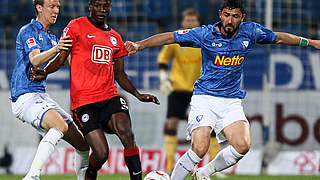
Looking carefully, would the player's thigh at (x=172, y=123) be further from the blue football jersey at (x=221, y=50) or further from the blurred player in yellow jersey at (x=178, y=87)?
the blue football jersey at (x=221, y=50)

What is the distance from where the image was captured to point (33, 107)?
6.36 m

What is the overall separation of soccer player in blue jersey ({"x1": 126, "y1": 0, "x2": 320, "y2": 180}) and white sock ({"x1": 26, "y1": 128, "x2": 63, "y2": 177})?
3.77 ft

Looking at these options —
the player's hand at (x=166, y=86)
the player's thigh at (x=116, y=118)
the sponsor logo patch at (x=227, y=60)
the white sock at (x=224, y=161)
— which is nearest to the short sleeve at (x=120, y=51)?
the player's thigh at (x=116, y=118)

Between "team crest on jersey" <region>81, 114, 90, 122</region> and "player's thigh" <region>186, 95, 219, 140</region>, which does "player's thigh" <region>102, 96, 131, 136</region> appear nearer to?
"team crest on jersey" <region>81, 114, 90, 122</region>

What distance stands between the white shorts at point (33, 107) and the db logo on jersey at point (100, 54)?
683mm

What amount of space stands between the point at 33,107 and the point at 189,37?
1689 millimetres

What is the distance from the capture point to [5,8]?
14.4 m

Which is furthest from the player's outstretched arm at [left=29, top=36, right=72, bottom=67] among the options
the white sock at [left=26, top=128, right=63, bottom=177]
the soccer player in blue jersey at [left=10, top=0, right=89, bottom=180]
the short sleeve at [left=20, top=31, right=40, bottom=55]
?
the white sock at [left=26, top=128, right=63, bottom=177]

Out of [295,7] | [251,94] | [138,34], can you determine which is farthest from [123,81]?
[295,7]

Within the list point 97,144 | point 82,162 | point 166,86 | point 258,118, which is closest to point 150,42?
point 97,144

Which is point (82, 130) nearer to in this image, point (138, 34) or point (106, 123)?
point (106, 123)

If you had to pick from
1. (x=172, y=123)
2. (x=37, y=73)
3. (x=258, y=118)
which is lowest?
(x=258, y=118)

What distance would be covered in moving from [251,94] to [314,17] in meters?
3.72

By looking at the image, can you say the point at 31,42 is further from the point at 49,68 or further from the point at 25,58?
the point at 49,68
